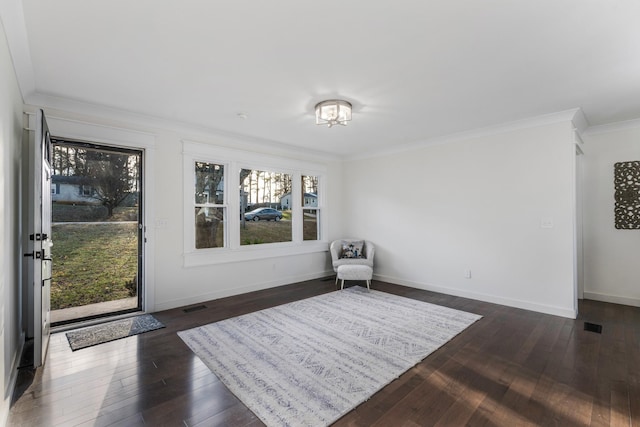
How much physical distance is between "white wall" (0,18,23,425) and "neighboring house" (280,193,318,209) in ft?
11.6

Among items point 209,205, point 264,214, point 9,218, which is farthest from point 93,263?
point 264,214

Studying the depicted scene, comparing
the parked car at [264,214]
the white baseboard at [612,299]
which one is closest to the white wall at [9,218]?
the parked car at [264,214]

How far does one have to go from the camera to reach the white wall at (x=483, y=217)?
12.4 ft

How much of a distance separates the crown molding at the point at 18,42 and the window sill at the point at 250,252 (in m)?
2.45

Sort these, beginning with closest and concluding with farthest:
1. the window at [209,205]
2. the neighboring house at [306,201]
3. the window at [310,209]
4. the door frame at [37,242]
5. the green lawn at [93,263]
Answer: the door frame at [37,242] → the green lawn at [93,263] → the window at [209,205] → the neighboring house at [306,201] → the window at [310,209]

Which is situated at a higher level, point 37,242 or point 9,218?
point 9,218

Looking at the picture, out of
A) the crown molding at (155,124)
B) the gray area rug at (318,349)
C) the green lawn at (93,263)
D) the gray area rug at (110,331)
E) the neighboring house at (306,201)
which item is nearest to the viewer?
the gray area rug at (318,349)

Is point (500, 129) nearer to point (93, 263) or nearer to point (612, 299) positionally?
point (612, 299)

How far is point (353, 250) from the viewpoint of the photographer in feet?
18.7

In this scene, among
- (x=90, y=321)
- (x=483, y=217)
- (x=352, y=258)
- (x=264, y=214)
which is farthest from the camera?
(x=352, y=258)

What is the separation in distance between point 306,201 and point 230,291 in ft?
7.38

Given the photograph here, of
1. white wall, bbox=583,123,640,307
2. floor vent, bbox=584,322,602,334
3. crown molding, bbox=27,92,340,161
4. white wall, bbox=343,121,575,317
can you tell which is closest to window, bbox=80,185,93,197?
crown molding, bbox=27,92,340,161

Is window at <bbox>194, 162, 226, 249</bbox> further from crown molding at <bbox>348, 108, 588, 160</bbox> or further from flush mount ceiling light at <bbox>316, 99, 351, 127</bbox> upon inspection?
crown molding at <bbox>348, 108, 588, 160</bbox>

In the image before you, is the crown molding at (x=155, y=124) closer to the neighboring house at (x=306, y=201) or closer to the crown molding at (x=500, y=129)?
the neighboring house at (x=306, y=201)
